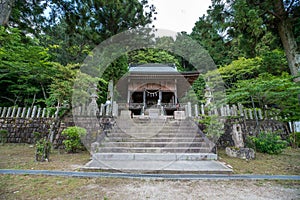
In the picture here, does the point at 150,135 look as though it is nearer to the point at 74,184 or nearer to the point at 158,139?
the point at 158,139

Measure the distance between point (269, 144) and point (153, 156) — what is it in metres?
3.82

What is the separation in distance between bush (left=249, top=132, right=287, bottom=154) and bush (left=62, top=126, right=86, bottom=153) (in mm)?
5570

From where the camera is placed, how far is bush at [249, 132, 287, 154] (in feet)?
15.3

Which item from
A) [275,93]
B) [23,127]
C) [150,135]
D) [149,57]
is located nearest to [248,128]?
[275,93]

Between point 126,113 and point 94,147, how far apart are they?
10.6 feet

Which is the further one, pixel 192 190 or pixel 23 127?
pixel 23 127

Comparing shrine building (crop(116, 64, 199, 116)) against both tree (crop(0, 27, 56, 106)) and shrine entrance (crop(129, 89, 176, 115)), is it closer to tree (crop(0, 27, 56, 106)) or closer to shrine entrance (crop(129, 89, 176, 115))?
shrine entrance (crop(129, 89, 176, 115))

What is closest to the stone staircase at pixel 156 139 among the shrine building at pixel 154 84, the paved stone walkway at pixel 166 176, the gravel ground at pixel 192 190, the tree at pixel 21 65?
the paved stone walkway at pixel 166 176

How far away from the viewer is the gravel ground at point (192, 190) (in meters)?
2.06

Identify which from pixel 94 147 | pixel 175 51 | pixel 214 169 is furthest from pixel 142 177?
pixel 175 51

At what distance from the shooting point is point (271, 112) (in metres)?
6.03

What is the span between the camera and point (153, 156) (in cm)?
383

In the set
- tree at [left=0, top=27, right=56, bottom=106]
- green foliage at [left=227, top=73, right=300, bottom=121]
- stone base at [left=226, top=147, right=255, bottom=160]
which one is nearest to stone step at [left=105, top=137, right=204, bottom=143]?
stone base at [left=226, top=147, right=255, bottom=160]

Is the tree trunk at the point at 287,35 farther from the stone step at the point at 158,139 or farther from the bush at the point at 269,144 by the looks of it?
the stone step at the point at 158,139
